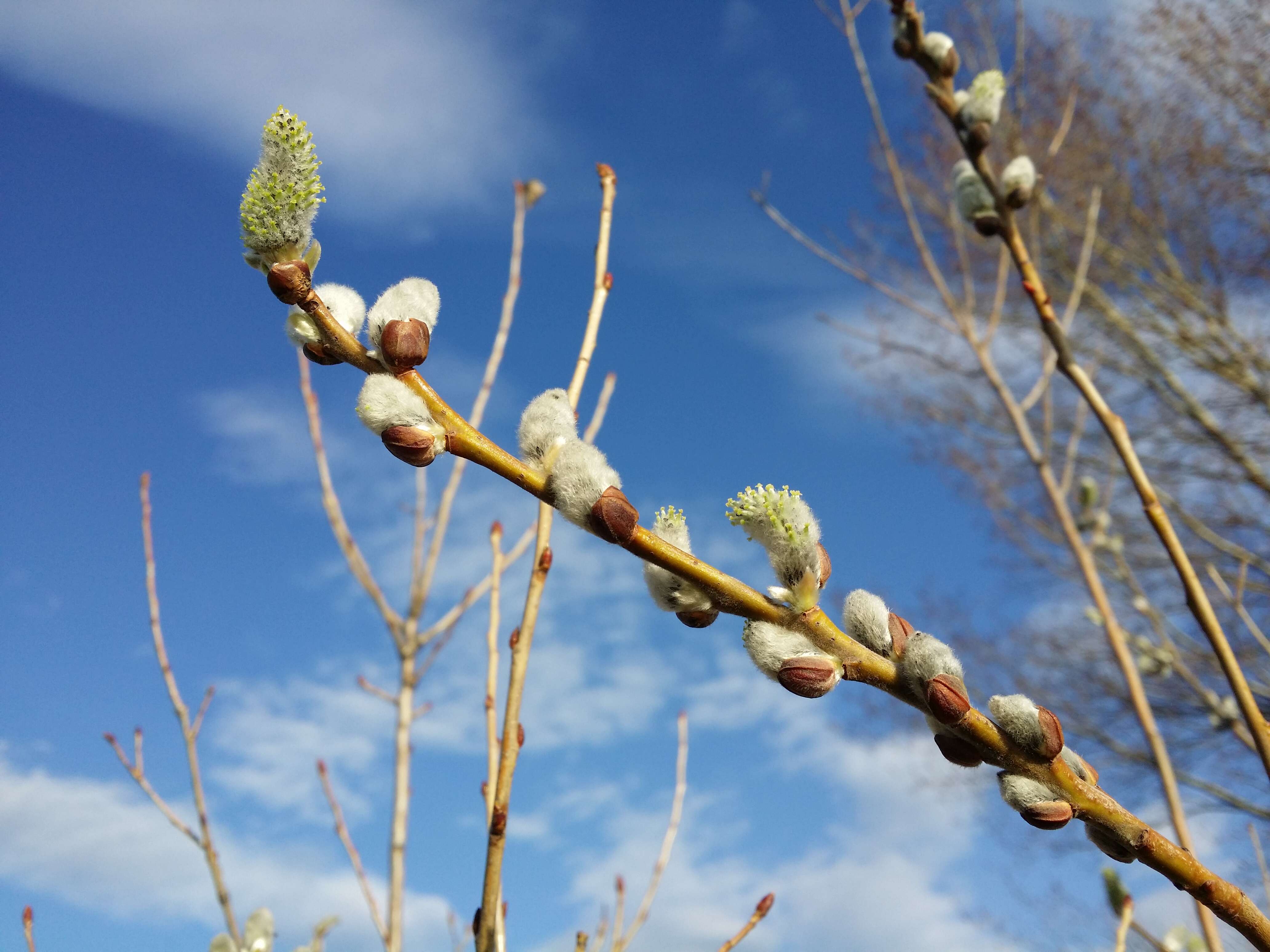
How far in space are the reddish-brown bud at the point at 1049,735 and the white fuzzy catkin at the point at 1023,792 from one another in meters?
0.03

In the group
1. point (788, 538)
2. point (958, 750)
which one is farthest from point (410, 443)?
point (958, 750)

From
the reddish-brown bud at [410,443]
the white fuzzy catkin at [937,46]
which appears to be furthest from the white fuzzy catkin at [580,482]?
the white fuzzy catkin at [937,46]

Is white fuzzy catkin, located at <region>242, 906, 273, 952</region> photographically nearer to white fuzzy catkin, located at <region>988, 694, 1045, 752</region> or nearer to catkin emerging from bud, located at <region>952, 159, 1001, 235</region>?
white fuzzy catkin, located at <region>988, 694, 1045, 752</region>

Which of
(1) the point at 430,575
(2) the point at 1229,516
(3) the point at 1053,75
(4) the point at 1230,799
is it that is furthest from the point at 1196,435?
(1) the point at 430,575

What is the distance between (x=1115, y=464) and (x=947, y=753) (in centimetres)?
786

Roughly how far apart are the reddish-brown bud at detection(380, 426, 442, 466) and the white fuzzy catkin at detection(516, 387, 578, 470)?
0.11 m

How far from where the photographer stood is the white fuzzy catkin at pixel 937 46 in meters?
2.34

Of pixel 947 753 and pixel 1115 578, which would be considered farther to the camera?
pixel 1115 578

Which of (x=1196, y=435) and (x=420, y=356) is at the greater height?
(x=1196, y=435)

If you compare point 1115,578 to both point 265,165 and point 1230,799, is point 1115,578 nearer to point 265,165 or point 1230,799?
point 1230,799

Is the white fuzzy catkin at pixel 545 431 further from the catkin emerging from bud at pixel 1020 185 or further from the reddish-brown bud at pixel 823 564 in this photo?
the catkin emerging from bud at pixel 1020 185

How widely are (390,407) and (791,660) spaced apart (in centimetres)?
49

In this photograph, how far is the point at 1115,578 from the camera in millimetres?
7992

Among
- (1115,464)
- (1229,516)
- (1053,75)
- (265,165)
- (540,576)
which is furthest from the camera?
(1053,75)
